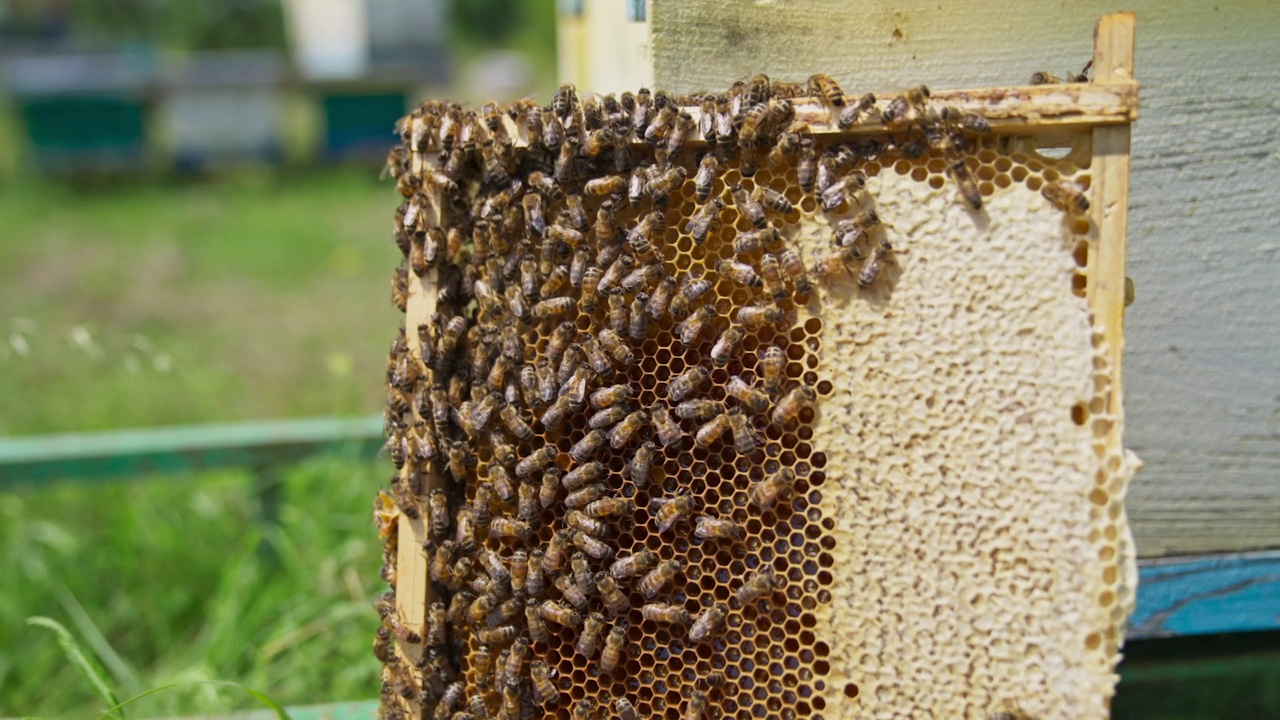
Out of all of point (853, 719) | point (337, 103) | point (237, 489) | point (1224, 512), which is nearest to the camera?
point (853, 719)

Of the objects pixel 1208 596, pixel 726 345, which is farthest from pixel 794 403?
pixel 1208 596

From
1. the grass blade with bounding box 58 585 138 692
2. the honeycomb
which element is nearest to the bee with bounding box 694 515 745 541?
the honeycomb

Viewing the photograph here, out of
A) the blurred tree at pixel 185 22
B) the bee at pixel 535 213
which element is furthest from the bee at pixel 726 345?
the blurred tree at pixel 185 22

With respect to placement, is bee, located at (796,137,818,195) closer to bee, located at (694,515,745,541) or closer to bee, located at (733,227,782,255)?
bee, located at (733,227,782,255)

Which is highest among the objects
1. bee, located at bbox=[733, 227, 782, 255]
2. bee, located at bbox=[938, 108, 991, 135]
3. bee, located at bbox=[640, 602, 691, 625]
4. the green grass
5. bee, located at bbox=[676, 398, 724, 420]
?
bee, located at bbox=[938, 108, 991, 135]

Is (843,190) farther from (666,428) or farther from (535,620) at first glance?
(535,620)

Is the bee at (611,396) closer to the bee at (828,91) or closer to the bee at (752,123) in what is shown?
the bee at (752,123)

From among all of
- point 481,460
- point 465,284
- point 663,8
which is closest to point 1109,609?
point 481,460

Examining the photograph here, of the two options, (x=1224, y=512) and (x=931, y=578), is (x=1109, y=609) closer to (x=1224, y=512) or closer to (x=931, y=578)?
(x=931, y=578)
